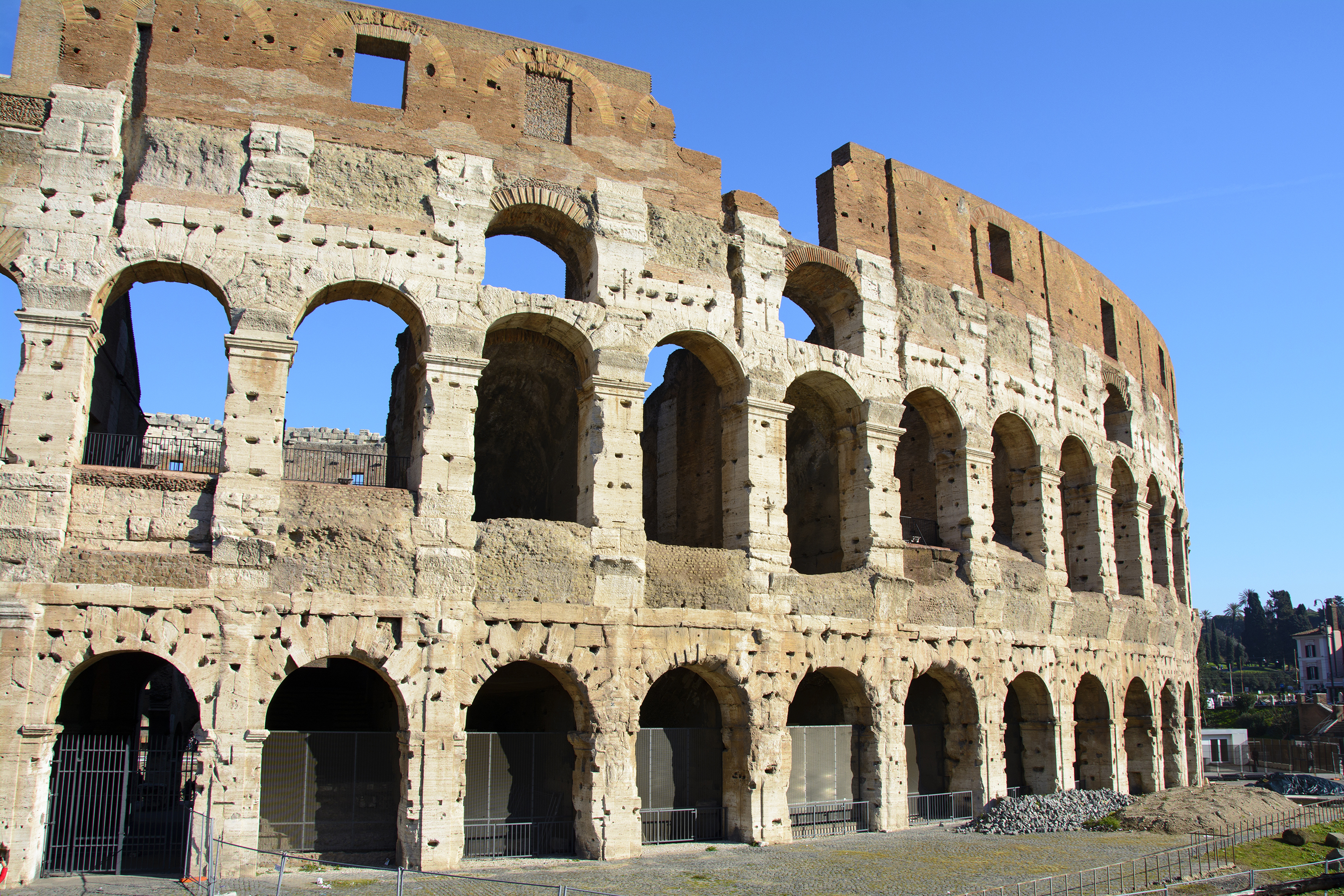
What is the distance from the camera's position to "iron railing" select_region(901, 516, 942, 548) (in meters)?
17.4

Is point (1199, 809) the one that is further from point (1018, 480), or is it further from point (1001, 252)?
point (1001, 252)

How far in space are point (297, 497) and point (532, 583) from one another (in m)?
2.88

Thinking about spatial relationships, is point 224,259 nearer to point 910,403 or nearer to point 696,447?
point 696,447

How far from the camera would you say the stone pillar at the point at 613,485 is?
12.8 metres

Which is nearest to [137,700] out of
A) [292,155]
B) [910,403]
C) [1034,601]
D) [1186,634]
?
[292,155]

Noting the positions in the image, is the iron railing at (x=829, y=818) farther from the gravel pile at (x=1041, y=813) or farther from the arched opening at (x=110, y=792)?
the arched opening at (x=110, y=792)

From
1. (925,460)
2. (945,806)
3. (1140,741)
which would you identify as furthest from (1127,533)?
(945,806)

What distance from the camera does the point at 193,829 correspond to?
10.5 meters

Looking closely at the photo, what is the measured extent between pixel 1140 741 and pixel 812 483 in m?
8.65

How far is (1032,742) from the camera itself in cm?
1759

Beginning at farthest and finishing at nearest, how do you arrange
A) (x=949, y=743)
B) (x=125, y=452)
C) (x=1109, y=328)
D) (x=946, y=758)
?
(x=1109, y=328) → (x=946, y=758) → (x=949, y=743) → (x=125, y=452)

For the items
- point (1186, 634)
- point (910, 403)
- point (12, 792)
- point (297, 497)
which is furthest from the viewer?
point (1186, 634)

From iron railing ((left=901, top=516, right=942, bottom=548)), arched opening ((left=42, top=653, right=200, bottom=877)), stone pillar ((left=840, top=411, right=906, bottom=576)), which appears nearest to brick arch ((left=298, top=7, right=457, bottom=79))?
arched opening ((left=42, top=653, right=200, bottom=877))

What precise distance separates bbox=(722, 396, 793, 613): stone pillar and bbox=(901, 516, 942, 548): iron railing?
11.4 feet
